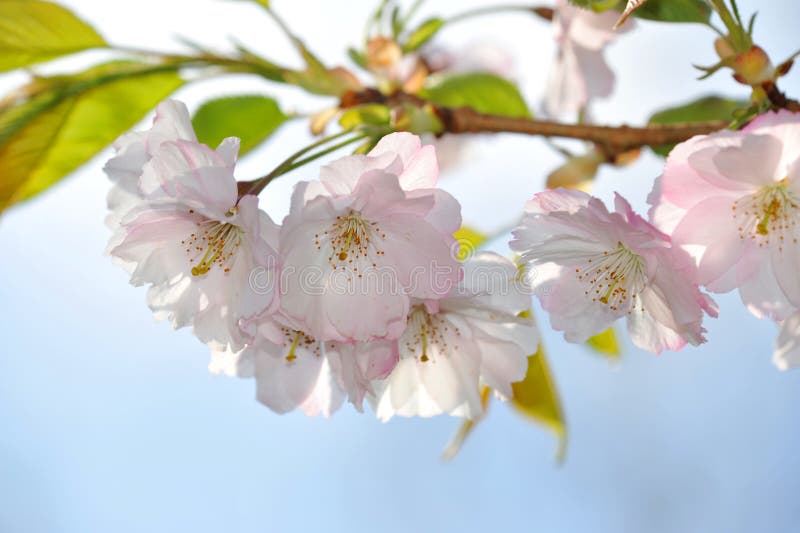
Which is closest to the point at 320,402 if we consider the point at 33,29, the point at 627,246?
the point at 627,246

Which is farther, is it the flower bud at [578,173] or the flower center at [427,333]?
the flower bud at [578,173]

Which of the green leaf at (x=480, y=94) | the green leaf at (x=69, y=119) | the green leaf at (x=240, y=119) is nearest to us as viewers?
the green leaf at (x=69, y=119)

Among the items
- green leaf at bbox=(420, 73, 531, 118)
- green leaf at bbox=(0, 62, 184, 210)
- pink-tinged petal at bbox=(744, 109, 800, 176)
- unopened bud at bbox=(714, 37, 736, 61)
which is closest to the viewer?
pink-tinged petal at bbox=(744, 109, 800, 176)

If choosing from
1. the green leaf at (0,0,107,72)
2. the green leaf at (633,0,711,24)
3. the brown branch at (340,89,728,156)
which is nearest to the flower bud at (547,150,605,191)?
the brown branch at (340,89,728,156)

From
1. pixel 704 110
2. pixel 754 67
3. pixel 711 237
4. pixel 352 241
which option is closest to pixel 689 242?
pixel 711 237

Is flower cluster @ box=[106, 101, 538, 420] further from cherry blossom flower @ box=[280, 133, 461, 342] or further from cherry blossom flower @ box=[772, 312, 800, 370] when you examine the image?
cherry blossom flower @ box=[772, 312, 800, 370]

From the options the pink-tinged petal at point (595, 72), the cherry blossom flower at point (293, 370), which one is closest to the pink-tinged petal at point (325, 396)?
the cherry blossom flower at point (293, 370)

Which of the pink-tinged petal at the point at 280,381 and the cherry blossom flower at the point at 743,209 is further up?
the cherry blossom flower at the point at 743,209

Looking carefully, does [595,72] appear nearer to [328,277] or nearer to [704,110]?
[704,110]

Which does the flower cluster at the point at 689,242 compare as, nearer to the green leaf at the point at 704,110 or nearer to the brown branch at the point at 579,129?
the brown branch at the point at 579,129
